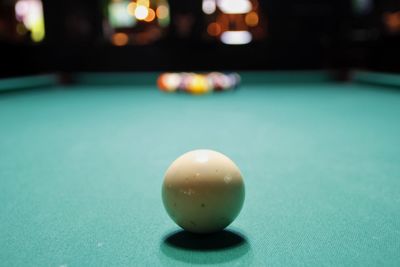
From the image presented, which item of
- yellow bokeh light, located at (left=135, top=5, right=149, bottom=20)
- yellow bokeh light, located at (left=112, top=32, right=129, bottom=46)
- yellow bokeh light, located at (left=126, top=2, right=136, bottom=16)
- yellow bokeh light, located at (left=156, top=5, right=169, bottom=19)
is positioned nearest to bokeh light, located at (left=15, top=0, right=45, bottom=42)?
yellow bokeh light, located at (left=112, top=32, right=129, bottom=46)

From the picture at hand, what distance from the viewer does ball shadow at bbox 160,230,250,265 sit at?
138 cm

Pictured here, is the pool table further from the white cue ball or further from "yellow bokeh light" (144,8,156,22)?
"yellow bokeh light" (144,8,156,22)

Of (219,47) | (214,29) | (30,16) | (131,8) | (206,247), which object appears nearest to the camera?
(206,247)

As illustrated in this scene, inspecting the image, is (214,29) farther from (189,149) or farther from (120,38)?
(189,149)

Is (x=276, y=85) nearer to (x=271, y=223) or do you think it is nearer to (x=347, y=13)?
(x=347, y=13)

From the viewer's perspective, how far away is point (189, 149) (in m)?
2.97

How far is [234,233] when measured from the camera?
1.58 meters

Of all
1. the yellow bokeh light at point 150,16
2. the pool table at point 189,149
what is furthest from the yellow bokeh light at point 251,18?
the pool table at point 189,149

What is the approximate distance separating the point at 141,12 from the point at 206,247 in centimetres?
1071

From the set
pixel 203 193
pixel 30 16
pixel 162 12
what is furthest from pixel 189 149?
pixel 30 16

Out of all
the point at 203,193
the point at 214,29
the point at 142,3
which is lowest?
the point at 214,29

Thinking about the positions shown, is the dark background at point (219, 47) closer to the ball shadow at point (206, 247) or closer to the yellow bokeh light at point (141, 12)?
the yellow bokeh light at point (141, 12)

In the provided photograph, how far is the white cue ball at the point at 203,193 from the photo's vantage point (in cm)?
148

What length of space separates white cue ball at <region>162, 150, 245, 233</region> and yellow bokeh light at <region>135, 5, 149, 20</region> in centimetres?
1034
